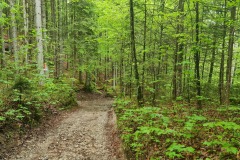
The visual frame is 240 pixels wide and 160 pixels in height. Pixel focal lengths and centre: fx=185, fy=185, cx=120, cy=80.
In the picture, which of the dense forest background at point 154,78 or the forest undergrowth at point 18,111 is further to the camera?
the forest undergrowth at point 18,111

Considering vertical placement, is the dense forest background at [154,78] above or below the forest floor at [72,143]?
above

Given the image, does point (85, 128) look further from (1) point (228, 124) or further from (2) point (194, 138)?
(1) point (228, 124)

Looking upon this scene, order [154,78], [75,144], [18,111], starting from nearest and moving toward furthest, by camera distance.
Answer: [75,144] < [18,111] < [154,78]

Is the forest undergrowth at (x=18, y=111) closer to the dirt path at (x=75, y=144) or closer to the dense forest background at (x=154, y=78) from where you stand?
the dense forest background at (x=154, y=78)

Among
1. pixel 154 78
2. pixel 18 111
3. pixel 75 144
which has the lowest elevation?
pixel 75 144

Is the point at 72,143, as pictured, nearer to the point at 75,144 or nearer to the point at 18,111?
the point at 75,144

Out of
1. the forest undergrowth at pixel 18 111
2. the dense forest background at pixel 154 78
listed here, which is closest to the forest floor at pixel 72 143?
the forest undergrowth at pixel 18 111

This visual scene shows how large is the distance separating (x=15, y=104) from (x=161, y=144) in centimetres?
633

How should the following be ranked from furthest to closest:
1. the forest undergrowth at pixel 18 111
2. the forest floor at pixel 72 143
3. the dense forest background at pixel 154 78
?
the forest undergrowth at pixel 18 111, the forest floor at pixel 72 143, the dense forest background at pixel 154 78

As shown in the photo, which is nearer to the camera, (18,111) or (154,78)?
(18,111)

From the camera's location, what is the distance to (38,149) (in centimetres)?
652

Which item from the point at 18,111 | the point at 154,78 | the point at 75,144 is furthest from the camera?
the point at 154,78

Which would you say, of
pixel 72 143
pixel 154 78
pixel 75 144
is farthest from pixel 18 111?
pixel 154 78

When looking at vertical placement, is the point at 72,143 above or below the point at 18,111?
below
